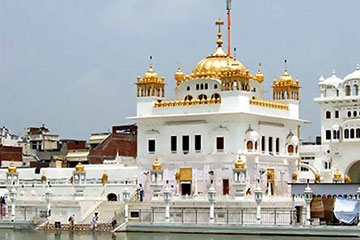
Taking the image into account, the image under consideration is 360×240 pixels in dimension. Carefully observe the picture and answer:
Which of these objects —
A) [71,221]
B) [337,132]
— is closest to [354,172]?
[337,132]

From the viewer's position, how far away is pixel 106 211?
39.6 meters

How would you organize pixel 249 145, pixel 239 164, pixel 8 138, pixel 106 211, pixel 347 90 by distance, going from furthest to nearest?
pixel 8 138
pixel 347 90
pixel 249 145
pixel 106 211
pixel 239 164

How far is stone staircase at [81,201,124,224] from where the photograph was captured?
39062 millimetres

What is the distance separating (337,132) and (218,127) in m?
18.1

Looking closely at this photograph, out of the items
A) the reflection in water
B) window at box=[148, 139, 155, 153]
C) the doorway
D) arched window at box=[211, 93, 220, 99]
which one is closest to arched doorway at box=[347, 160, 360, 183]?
arched window at box=[211, 93, 220, 99]

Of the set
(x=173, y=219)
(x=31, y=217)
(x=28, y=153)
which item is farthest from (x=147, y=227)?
(x=28, y=153)

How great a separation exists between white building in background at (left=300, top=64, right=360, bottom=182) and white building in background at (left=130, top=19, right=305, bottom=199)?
38.2 ft

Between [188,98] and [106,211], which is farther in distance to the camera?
[188,98]

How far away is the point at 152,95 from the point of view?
1718 inches

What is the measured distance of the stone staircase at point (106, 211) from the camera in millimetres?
39062

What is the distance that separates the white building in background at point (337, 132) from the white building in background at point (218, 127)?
11.6 metres

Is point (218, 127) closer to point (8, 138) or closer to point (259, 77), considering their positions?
point (259, 77)

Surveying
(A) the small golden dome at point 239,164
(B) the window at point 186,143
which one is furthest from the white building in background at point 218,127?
(A) the small golden dome at point 239,164

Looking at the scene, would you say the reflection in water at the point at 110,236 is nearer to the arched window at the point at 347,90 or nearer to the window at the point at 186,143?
the window at the point at 186,143
